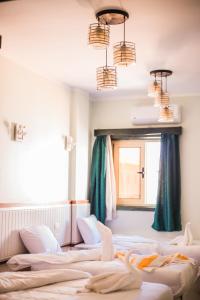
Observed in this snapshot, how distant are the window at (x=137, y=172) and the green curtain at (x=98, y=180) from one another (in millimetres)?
302

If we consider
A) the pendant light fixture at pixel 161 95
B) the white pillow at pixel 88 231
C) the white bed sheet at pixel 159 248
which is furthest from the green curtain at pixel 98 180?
the pendant light fixture at pixel 161 95

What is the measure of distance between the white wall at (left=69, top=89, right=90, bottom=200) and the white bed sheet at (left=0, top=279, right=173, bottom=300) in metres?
2.64

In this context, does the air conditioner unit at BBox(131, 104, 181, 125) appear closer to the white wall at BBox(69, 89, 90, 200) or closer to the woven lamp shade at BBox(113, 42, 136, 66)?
the white wall at BBox(69, 89, 90, 200)

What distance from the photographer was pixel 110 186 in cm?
620

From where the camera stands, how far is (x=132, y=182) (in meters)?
6.34

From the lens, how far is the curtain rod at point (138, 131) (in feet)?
19.5

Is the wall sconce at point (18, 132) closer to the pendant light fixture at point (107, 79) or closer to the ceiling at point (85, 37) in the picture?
the ceiling at point (85, 37)

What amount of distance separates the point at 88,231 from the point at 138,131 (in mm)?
1602

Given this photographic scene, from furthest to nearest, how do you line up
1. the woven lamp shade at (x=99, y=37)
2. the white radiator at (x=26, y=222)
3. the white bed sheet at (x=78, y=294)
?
the white radiator at (x=26, y=222) → the woven lamp shade at (x=99, y=37) → the white bed sheet at (x=78, y=294)

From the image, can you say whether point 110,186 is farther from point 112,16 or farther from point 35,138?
point 112,16

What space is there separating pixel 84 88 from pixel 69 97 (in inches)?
9.5

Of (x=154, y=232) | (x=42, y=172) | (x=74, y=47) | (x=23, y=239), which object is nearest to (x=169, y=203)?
(x=154, y=232)

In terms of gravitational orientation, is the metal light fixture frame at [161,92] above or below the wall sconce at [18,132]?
above

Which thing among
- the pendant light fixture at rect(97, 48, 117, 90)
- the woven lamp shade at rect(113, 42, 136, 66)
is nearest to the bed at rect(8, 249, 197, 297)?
the pendant light fixture at rect(97, 48, 117, 90)
